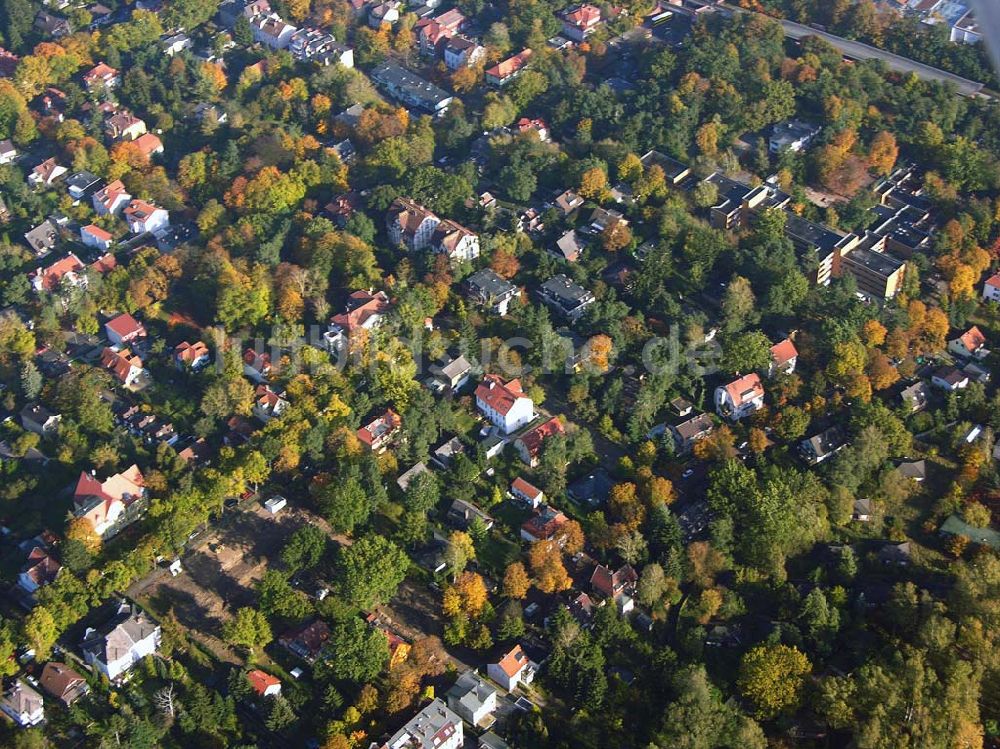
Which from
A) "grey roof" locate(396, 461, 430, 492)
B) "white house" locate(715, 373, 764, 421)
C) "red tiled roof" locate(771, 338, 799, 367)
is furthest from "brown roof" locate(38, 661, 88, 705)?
"red tiled roof" locate(771, 338, 799, 367)

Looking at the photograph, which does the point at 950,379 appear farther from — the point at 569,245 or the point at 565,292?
the point at 569,245

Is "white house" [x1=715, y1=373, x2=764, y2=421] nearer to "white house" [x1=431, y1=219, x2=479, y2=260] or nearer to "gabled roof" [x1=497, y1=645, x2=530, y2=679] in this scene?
"white house" [x1=431, y1=219, x2=479, y2=260]

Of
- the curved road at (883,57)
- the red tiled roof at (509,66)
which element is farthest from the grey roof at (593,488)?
the curved road at (883,57)

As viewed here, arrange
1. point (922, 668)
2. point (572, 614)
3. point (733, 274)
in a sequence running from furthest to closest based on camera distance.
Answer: point (733, 274), point (572, 614), point (922, 668)

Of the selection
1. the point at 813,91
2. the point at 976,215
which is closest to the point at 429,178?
the point at 813,91

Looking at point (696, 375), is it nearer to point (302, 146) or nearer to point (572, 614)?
point (572, 614)
